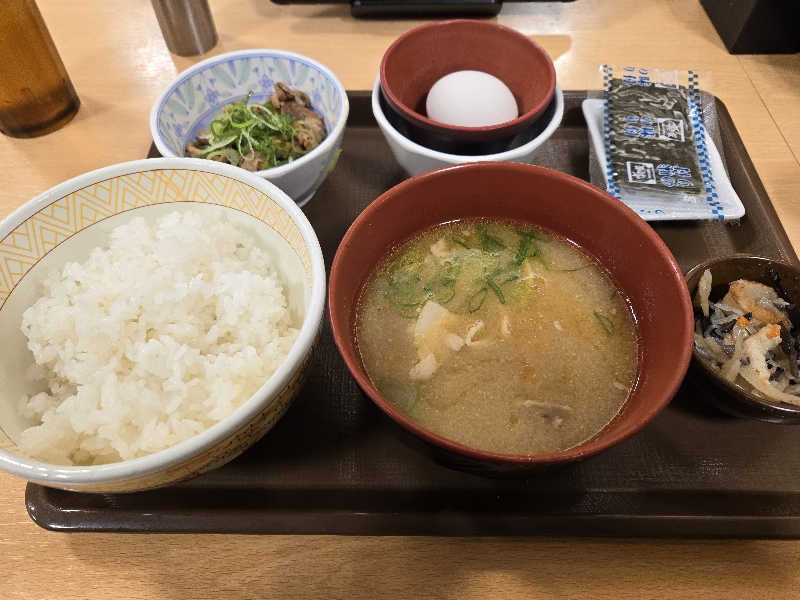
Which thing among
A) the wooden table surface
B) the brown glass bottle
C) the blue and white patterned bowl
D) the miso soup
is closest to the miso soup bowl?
the miso soup

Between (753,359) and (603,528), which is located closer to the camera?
(603,528)

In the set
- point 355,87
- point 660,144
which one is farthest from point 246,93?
point 660,144

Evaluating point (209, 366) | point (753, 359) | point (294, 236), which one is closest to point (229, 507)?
point (209, 366)

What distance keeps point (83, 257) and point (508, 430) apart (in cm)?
118

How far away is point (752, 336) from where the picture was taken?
1335 millimetres

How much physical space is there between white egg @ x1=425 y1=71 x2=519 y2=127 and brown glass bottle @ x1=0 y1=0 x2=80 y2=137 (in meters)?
1.46

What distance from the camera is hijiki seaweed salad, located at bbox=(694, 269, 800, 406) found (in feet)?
4.24

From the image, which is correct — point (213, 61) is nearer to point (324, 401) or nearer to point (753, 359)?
point (324, 401)

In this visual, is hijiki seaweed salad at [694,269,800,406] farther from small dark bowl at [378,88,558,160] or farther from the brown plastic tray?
→ small dark bowl at [378,88,558,160]

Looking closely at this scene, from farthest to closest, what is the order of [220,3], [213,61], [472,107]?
[220,3] → [213,61] → [472,107]

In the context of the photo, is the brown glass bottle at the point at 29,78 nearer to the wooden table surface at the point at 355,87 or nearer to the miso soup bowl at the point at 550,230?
the wooden table surface at the point at 355,87

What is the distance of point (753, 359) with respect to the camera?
130 centimetres

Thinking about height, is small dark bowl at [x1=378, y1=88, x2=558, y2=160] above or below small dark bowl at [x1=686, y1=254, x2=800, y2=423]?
above

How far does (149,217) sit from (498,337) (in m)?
1.01
